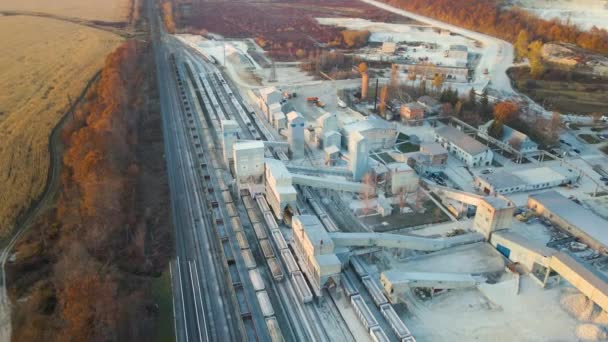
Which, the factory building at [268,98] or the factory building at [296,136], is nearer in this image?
the factory building at [296,136]

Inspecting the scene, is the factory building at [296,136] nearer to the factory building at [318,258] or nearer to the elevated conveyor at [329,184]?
the elevated conveyor at [329,184]

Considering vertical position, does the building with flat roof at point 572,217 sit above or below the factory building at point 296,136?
below

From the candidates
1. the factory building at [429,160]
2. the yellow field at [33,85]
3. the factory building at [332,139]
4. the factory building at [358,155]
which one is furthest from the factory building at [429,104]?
the yellow field at [33,85]

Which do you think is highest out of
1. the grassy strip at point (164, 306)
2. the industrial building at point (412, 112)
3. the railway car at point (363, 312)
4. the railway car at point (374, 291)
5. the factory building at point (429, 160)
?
the industrial building at point (412, 112)

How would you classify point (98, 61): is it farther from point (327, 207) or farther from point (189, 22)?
point (327, 207)

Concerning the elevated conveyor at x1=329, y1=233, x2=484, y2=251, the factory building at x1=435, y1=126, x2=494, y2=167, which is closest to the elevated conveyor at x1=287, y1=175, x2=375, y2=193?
the elevated conveyor at x1=329, y1=233, x2=484, y2=251

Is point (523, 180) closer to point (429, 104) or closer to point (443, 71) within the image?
point (429, 104)

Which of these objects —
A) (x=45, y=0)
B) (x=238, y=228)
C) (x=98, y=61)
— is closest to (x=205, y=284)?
(x=238, y=228)
